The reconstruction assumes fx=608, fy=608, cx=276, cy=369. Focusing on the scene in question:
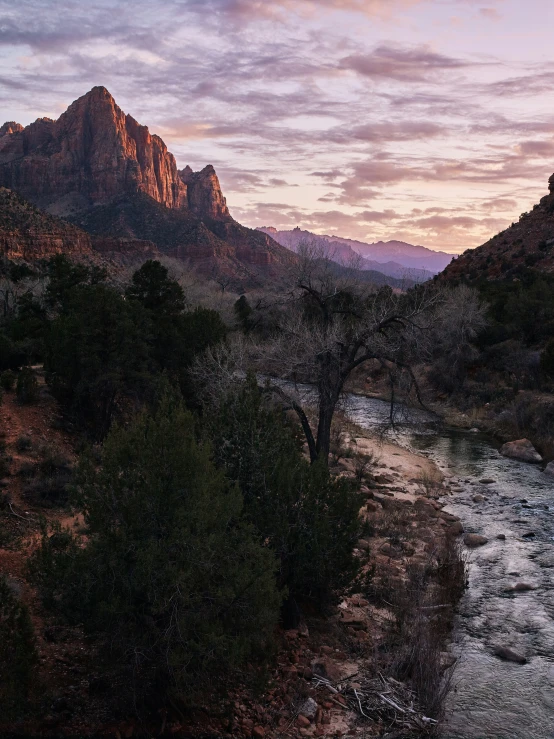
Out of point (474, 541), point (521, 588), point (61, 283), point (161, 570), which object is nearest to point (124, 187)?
point (61, 283)

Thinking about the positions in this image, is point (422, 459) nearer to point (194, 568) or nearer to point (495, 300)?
point (194, 568)

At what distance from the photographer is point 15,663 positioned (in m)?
6.24

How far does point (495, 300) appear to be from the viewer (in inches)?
1638

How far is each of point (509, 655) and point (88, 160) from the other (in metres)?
168

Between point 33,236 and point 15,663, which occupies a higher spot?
point 33,236

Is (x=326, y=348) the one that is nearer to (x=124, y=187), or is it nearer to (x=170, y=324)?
(x=170, y=324)

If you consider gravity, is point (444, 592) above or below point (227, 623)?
below

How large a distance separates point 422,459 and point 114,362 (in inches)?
498

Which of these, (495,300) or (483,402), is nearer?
(483,402)

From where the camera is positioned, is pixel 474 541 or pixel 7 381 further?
pixel 7 381

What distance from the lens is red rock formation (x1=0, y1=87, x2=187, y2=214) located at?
149 meters

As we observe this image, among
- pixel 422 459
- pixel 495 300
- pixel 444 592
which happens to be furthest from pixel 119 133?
pixel 444 592

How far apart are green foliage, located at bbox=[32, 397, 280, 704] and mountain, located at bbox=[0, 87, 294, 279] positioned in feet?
290

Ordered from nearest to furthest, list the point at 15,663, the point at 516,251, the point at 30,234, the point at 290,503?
the point at 15,663 < the point at 290,503 < the point at 516,251 < the point at 30,234
